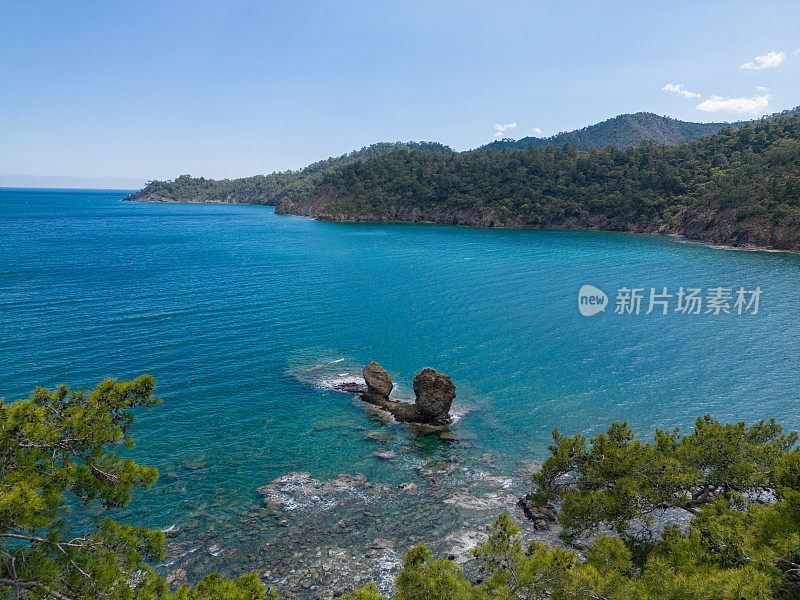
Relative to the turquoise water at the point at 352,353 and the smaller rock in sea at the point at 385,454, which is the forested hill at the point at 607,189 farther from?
the smaller rock in sea at the point at 385,454

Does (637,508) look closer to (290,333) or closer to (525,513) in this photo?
(525,513)

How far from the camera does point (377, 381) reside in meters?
27.1

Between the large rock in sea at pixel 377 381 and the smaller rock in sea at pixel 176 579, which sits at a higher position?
the large rock in sea at pixel 377 381

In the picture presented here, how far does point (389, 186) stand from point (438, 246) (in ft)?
238

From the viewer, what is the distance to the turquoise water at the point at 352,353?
22.2m

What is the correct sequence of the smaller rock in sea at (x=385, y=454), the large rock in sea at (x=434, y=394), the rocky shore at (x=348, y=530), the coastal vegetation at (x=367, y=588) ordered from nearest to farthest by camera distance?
the coastal vegetation at (x=367, y=588) < the rocky shore at (x=348, y=530) < the smaller rock in sea at (x=385, y=454) < the large rock in sea at (x=434, y=394)

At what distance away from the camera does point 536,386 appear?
96.1ft

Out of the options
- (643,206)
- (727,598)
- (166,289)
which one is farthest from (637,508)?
(643,206)

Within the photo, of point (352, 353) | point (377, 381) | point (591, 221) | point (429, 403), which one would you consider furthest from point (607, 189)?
point (429, 403)

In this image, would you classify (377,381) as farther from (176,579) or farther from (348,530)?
(176,579)

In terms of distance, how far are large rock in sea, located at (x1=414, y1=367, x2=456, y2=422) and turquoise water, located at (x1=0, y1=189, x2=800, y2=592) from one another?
1503 millimetres

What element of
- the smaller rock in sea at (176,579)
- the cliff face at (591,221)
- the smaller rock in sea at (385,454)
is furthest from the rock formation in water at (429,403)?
the cliff face at (591,221)

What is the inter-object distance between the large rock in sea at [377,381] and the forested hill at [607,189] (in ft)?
317

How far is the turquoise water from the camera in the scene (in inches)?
873
